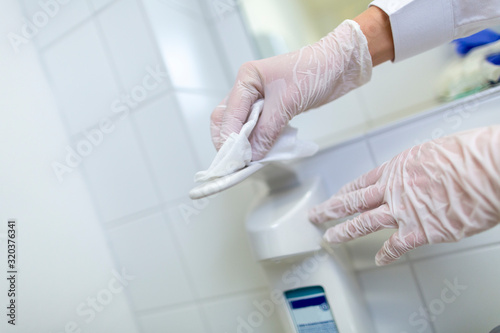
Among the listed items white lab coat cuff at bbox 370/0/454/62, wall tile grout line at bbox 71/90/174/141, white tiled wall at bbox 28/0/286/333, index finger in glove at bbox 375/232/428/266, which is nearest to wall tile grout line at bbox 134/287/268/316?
white tiled wall at bbox 28/0/286/333

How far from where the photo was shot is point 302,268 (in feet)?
2.32

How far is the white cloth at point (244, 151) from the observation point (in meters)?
0.58

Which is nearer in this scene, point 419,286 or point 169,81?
point 419,286

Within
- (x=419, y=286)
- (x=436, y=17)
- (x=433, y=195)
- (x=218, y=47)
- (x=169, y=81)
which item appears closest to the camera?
(x=433, y=195)

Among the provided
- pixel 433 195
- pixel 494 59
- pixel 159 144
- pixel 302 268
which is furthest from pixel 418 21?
pixel 159 144

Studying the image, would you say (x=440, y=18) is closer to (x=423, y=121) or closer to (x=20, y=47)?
(x=423, y=121)

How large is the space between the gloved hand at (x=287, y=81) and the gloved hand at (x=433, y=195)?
0.59 ft

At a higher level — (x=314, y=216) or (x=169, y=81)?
(x=169, y=81)

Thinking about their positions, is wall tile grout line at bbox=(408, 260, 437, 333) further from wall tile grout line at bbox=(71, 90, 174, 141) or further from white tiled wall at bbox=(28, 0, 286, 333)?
wall tile grout line at bbox=(71, 90, 174, 141)

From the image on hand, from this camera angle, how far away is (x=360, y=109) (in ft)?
2.96

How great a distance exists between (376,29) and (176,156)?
532 mm

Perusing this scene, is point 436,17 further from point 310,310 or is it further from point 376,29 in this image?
point 310,310

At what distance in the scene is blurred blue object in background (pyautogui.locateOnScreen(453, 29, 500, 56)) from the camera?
77 cm

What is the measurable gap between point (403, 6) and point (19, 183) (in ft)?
2.92
